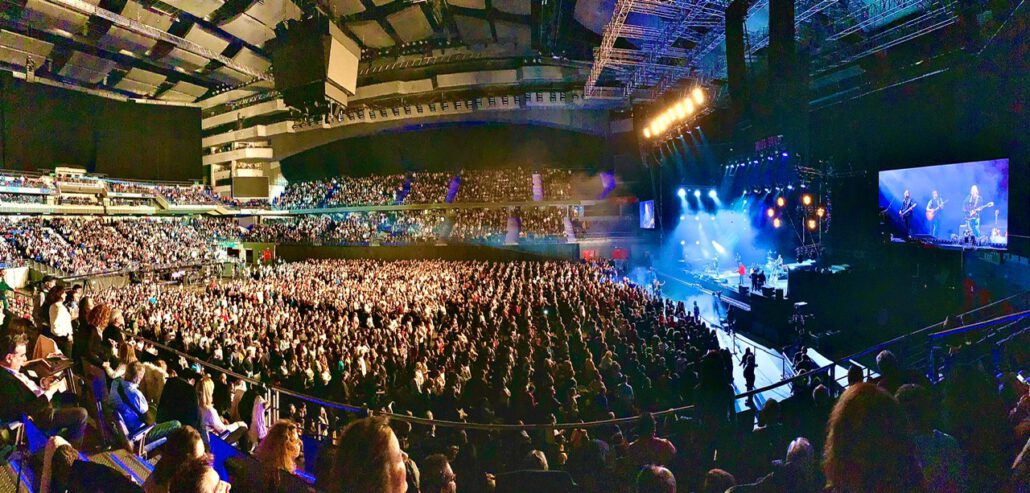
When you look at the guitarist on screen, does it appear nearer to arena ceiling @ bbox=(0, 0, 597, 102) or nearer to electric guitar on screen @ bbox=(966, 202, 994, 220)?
electric guitar on screen @ bbox=(966, 202, 994, 220)

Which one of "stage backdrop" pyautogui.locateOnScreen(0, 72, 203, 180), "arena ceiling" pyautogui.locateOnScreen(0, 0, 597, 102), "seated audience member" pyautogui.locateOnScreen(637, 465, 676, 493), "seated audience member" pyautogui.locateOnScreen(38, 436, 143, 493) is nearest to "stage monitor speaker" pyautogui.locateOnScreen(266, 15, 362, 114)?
"arena ceiling" pyautogui.locateOnScreen(0, 0, 597, 102)

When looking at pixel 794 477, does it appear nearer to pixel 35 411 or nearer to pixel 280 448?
pixel 280 448

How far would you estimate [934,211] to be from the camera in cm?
783

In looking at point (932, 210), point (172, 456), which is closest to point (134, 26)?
point (172, 456)

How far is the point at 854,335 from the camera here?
7.65 meters

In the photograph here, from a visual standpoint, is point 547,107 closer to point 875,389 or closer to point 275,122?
point 275,122

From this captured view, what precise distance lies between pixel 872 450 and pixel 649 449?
47.5 inches

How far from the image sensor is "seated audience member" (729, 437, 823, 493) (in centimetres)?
171

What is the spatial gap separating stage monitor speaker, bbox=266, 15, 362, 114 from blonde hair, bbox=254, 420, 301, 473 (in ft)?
21.0

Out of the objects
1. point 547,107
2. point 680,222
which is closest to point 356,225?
point 547,107

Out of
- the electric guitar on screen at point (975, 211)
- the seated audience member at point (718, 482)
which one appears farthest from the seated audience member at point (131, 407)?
the electric guitar on screen at point (975, 211)

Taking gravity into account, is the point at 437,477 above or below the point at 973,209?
below

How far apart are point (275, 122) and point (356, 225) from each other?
30.8ft

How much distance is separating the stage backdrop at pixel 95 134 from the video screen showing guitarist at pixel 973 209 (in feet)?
113
